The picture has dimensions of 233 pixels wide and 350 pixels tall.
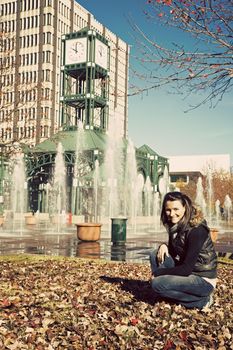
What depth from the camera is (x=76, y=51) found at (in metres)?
45.9

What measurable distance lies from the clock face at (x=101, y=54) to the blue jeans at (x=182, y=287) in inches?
1700

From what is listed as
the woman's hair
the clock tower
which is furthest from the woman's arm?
the clock tower

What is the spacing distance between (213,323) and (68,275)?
12.4 feet

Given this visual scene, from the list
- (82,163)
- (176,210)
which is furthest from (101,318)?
(82,163)

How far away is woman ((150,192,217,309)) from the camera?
4.70 m

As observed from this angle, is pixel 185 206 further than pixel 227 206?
No

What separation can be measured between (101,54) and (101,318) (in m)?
44.6

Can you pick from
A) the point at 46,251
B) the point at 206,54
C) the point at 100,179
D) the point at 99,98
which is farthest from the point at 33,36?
the point at 206,54

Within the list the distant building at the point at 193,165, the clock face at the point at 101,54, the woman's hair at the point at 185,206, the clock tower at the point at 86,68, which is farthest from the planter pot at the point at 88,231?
the distant building at the point at 193,165

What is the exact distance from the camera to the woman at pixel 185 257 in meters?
4.70

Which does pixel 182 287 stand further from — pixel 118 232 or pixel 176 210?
pixel 118 232

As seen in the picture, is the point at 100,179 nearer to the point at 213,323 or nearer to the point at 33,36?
the point at 213,323

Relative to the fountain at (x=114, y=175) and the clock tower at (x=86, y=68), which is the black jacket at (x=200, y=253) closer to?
the fountain at (x=114, y=175)

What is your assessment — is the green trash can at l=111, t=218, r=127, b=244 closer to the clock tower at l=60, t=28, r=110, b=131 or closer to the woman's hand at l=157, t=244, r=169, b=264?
the woman's hand at l=157, t=244, r=169, b=264
